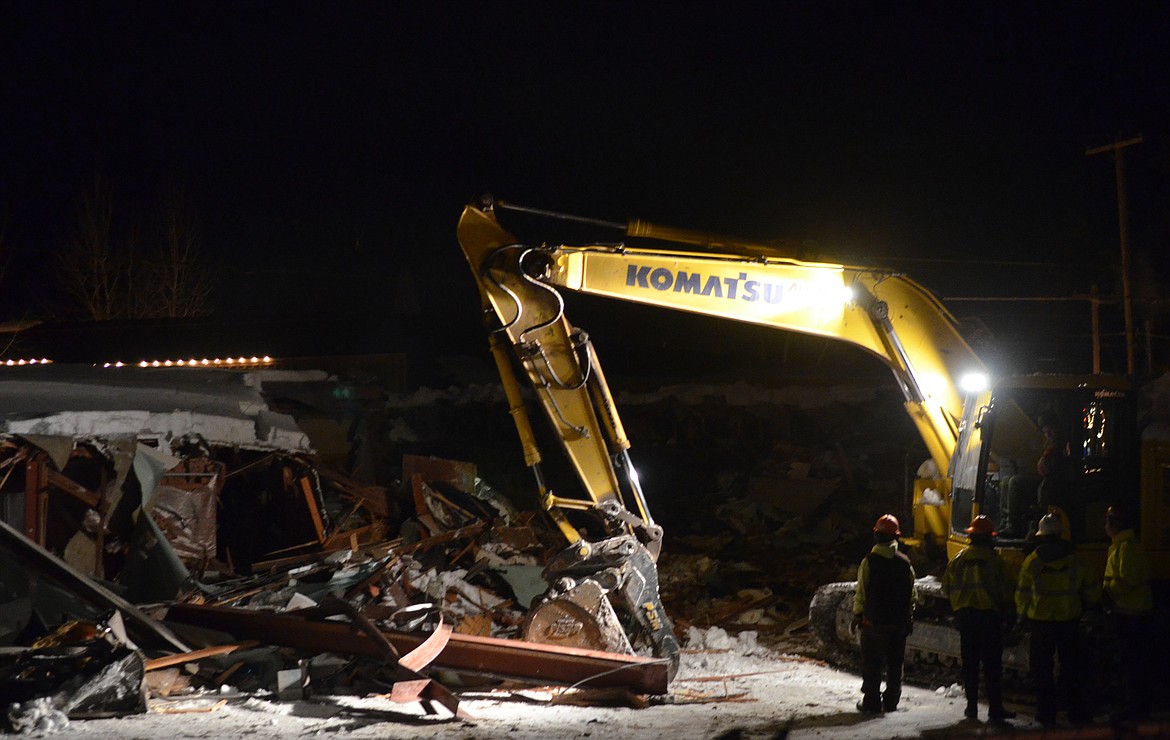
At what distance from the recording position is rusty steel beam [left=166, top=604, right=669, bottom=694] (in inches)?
313

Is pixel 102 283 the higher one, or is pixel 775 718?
pixel 102 283

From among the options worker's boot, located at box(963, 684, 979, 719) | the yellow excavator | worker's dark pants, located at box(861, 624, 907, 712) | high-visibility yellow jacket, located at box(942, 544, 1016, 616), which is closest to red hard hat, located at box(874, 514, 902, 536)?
high-visibility yellow jacket, located at box(942, 544, 1016, 616)

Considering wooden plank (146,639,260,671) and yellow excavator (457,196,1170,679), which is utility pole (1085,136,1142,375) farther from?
wooden plank (146,639,260,671)

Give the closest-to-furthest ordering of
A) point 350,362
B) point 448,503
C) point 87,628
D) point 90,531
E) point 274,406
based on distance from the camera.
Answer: point 87,628, point 90,531, point 448,503, point 274,406, point 350,362

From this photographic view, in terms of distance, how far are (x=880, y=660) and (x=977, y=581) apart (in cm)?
93

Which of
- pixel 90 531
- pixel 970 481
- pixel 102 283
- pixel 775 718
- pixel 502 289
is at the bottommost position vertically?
pixel 775 718

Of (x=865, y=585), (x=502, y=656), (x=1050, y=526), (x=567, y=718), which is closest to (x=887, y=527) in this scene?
(x=865, y=585)

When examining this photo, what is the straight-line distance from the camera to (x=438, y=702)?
298 inches

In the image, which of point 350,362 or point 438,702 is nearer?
point 438,702

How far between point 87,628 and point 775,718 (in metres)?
5.20

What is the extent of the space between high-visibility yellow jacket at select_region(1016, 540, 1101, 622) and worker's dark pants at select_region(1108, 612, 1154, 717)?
0.35 metres

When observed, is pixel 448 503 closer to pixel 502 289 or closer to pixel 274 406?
pixel 274 406

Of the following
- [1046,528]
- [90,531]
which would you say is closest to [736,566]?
[1046,528]

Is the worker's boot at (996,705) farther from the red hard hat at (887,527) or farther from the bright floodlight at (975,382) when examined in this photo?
the bright floodlight at (975,382)
